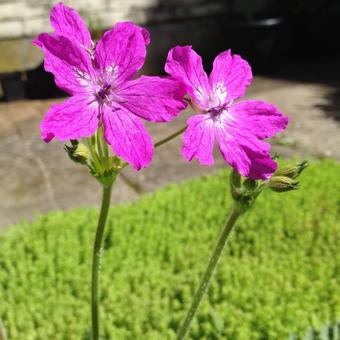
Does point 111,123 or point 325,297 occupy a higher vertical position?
point 111,123

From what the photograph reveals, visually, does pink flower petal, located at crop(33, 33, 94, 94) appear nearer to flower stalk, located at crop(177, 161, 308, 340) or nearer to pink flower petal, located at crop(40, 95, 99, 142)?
pink flower petal, located at crop(40, 95, 99, 142)

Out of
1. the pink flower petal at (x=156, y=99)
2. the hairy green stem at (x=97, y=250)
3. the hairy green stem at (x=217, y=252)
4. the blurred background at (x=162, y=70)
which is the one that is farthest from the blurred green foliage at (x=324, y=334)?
the blurred background at (x=162, y=70)

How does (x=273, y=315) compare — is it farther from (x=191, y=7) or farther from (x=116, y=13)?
(x=191, y=7)

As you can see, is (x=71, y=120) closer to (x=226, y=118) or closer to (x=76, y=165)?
(x=226, y=118)

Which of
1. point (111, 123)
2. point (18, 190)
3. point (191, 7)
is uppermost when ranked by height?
point (111, 123)

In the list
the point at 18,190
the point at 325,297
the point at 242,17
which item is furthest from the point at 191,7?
the point at 325,297

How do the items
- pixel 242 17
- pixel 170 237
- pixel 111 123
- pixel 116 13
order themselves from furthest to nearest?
pixel 242 17, pixel 116 13, pixel 170 237, pixel 111 123

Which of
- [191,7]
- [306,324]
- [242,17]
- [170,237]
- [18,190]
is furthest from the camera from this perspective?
[242,17]
